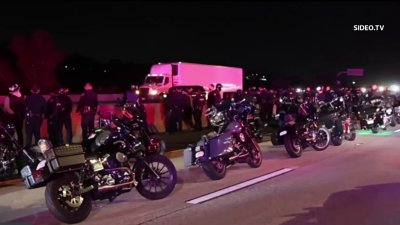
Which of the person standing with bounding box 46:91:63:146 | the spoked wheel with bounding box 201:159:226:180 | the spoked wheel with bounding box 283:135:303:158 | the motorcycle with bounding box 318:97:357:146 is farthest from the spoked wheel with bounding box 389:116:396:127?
the person standing with bounding box 46:91:63:146

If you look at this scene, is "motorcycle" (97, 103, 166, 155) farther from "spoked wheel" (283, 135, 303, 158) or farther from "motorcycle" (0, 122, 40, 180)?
"spoked wheel" (283, 135, 303, 158)

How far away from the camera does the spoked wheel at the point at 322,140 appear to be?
→ 1436 cm

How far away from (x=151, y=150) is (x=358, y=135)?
11695mm

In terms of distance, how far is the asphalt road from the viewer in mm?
7094

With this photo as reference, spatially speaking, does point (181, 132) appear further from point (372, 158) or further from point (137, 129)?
point (137, 129)

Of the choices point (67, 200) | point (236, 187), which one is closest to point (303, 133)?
point (236, 187)

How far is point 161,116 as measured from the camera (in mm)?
19266

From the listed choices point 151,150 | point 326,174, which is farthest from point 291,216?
point 326,174

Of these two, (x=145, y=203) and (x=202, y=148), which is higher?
(x=202, y=148)

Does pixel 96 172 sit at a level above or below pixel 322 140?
above

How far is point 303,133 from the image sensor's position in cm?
1393

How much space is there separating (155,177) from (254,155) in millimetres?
3402

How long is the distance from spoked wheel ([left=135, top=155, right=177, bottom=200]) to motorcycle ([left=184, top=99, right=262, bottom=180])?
60.6 inches

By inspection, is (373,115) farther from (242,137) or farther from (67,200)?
(67,200)
